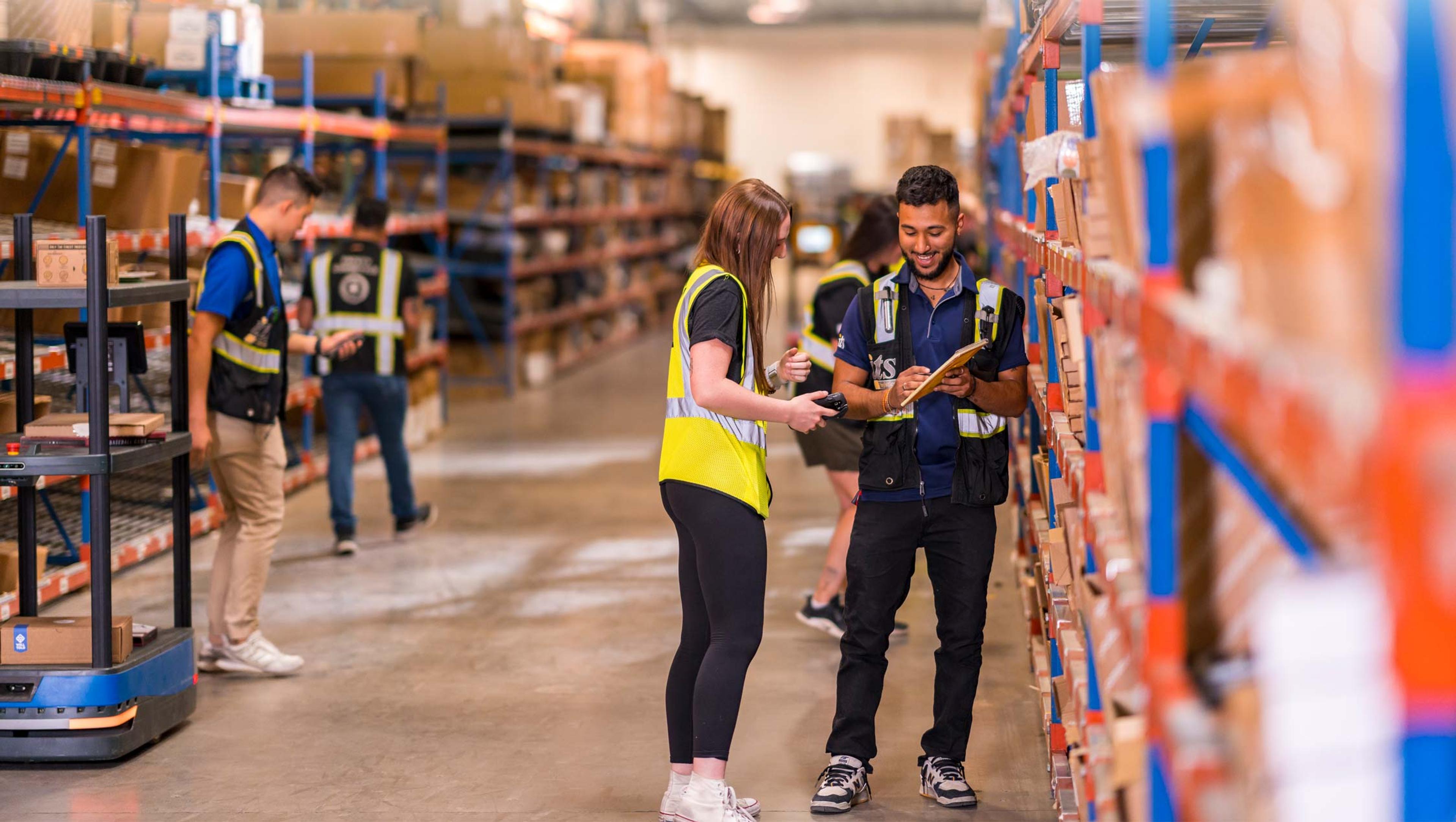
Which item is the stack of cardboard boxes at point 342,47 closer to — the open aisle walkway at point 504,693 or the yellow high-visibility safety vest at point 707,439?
the open aisle walkway at point 504,693

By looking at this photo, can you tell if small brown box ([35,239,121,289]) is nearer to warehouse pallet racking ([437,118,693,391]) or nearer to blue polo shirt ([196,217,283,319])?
blue polo shirt ([196,217,283,319])

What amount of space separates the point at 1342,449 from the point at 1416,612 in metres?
0.14

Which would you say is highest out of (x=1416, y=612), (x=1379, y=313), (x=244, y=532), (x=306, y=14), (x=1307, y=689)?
(x=306, y=14)

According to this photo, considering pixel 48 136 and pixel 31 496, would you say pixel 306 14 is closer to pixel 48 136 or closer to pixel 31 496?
pixel 48 136

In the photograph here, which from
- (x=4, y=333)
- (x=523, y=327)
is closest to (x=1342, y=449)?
(x=4, y=333)

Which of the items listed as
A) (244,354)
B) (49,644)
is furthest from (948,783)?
(244,354)

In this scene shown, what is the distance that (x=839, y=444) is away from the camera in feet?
19.8

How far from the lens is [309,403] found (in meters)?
9.70

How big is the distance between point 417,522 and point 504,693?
3.01m

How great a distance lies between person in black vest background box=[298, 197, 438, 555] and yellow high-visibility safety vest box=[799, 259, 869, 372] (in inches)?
113

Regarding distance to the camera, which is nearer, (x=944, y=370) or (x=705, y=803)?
(x=944, y=370)

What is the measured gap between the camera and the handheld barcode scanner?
4.59 metres

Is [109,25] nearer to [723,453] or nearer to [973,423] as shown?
[723,453]

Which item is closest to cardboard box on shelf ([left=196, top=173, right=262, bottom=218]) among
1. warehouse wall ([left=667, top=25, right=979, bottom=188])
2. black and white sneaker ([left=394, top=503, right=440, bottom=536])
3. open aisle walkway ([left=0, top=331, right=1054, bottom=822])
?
open aisle walkway ([left=0, top=331, right=1054, bottom=822])
